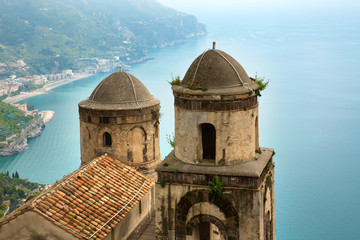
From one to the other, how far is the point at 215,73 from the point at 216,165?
2263 mm

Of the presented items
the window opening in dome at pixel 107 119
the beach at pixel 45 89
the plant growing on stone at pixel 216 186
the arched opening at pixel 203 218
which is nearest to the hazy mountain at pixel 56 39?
the beach at pixel 45 89

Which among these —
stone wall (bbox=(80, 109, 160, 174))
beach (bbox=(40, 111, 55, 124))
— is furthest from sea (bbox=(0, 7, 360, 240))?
stone wall (bbox=(80, 109, 160, 174))

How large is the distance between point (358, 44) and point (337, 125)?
59.0 metres

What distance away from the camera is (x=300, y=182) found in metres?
53.2

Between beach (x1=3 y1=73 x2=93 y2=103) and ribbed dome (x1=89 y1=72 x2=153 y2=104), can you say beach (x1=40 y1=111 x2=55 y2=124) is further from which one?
ribbed dome (x1=89 y1=72 x2=153 y2=104)

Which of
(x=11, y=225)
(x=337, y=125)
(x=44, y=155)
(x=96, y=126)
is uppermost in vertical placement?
(x=96, y=126)

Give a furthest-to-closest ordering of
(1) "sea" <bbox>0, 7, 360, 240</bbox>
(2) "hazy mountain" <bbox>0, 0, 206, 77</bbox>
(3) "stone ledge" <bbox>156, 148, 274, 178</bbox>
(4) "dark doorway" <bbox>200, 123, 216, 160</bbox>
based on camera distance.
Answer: (2) "hazy mountain" <bbox>0, 0, 206, 77</bbox>
(1) "sea" <bbox>0, 7, 360, 240</bbox>
(4) "dark doorway" <bbox>200, 123, 216, 160</bbox>
(3) "stone ledge" <bbox>156, 148, 274, 178</bbox>

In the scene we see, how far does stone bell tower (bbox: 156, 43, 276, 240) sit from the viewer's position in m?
9.24

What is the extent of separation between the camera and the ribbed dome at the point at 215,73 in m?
9.61

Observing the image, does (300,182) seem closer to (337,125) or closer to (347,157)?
(347,157)

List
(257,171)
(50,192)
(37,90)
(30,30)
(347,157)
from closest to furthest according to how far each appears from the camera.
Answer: (257,171)
(50,192)
(347,157)
(37,90)
(30,30)

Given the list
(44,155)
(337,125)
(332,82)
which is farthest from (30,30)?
(337,125)

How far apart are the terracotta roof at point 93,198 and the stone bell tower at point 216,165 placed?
5.69 feet

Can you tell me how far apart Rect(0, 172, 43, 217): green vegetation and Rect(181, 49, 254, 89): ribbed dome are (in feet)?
156
